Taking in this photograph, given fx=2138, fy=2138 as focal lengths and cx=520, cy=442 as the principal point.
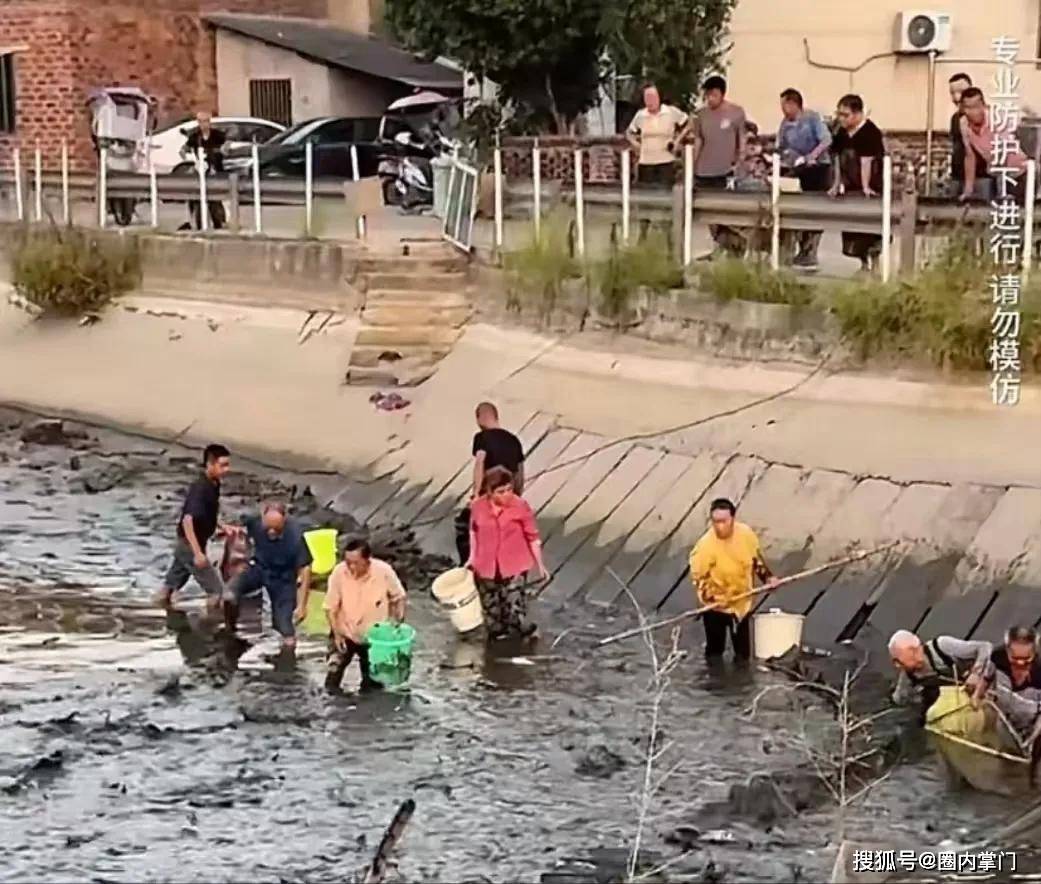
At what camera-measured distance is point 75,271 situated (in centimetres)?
2703

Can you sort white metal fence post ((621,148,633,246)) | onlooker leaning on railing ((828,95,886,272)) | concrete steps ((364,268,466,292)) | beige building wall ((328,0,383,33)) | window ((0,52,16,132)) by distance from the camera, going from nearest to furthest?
onlooker leaning on railing ((828,95,886,272)) → white metal fence post ((621,148,633,246)) → concrete steps ((364,268,466,292)) → window ((0,52,16,132)) → beige building wall ((328,0,383,33))

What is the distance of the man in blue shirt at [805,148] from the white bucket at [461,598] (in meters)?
6.20

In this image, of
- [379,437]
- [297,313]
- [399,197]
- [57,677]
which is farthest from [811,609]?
[399,197]

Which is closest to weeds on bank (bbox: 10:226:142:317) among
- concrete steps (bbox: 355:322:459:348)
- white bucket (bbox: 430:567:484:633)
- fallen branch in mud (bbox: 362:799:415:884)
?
concrete steps (bbox: 355:322:459:348)

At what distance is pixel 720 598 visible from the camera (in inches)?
587

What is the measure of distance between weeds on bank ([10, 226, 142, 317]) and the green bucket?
13773mm

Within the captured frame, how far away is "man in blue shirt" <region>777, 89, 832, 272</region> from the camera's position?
66.4 ft

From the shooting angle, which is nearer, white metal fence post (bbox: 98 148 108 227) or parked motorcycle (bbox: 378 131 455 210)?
white metal fence post (bbox: 98 148 108 227)

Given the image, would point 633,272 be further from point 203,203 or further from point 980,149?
point 203,203

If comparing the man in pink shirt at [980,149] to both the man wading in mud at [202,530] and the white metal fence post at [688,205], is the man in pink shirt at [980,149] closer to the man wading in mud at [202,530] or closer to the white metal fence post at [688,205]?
the white metal fence post at [688,205]

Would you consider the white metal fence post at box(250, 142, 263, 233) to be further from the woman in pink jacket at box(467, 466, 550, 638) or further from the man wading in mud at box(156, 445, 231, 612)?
the woman in pink jacket at box(467, 466, 550, 638)

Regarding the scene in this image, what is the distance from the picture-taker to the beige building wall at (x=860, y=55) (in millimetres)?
28203

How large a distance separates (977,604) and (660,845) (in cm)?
425

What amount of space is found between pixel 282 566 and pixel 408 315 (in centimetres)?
814
